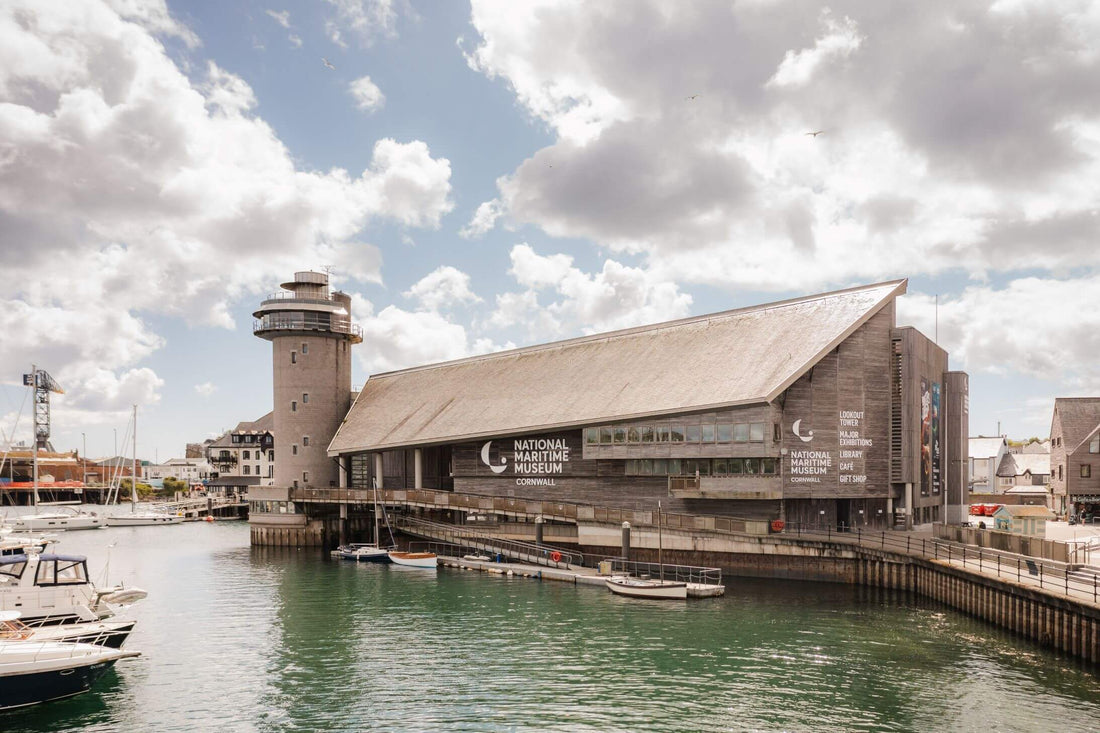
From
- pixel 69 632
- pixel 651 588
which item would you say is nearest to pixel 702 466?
pixel 651 588

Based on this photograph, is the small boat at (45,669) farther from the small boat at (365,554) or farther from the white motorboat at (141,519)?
the white motorboat at (141,519)

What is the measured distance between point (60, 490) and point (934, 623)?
641 feet

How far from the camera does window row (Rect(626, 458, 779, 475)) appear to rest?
1998 inches

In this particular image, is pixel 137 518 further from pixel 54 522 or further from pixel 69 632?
pixel 69 632

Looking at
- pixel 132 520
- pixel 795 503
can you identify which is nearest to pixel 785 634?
pixel 795 503

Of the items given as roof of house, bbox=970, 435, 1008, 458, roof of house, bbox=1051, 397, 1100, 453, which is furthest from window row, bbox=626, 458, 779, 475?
roof of house, bbox=970, 435, 1008, 458

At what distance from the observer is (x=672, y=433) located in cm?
5334

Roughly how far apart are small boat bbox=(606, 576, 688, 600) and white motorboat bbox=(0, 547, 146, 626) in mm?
26099

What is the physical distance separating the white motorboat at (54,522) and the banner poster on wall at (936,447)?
9645 centimetres

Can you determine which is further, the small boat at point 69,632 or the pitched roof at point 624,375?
the pitched roof at point 624,375

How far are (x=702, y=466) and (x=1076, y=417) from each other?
5590 cm

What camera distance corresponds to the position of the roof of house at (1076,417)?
81188 mm

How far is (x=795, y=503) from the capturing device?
51.9 metres

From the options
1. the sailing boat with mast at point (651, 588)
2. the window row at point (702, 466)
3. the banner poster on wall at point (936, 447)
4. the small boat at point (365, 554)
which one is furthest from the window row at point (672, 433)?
the small boat at point (365, 554)
